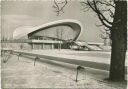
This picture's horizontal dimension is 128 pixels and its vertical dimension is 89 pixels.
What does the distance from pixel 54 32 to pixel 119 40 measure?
10796 cm

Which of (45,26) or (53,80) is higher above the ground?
(45,26)

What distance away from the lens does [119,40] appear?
12.0 metres

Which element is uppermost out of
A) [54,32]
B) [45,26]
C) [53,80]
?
[45,26]

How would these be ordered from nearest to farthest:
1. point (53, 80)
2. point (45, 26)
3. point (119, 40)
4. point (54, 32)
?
point (53, 80) → point (119, 40) → point (45, 26) → point (54, 32)

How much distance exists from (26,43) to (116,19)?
269 ft

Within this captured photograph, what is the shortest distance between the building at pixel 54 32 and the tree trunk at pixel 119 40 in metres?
85.2

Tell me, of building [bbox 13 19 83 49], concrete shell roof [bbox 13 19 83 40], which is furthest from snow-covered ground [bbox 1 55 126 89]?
concrete shell roof [bbox 13 19 83 40]

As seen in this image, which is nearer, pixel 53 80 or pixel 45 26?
pixel 53 80

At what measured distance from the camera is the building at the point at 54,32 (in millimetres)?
106350

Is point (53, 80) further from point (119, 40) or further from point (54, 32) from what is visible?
point (54, 32)

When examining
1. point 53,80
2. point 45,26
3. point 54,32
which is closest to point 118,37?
point 53,80

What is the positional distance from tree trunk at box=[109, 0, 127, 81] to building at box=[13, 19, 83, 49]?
85179 mm

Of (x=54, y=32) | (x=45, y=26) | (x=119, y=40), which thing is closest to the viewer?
(x=119, y=40)

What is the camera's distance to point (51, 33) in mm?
119188
